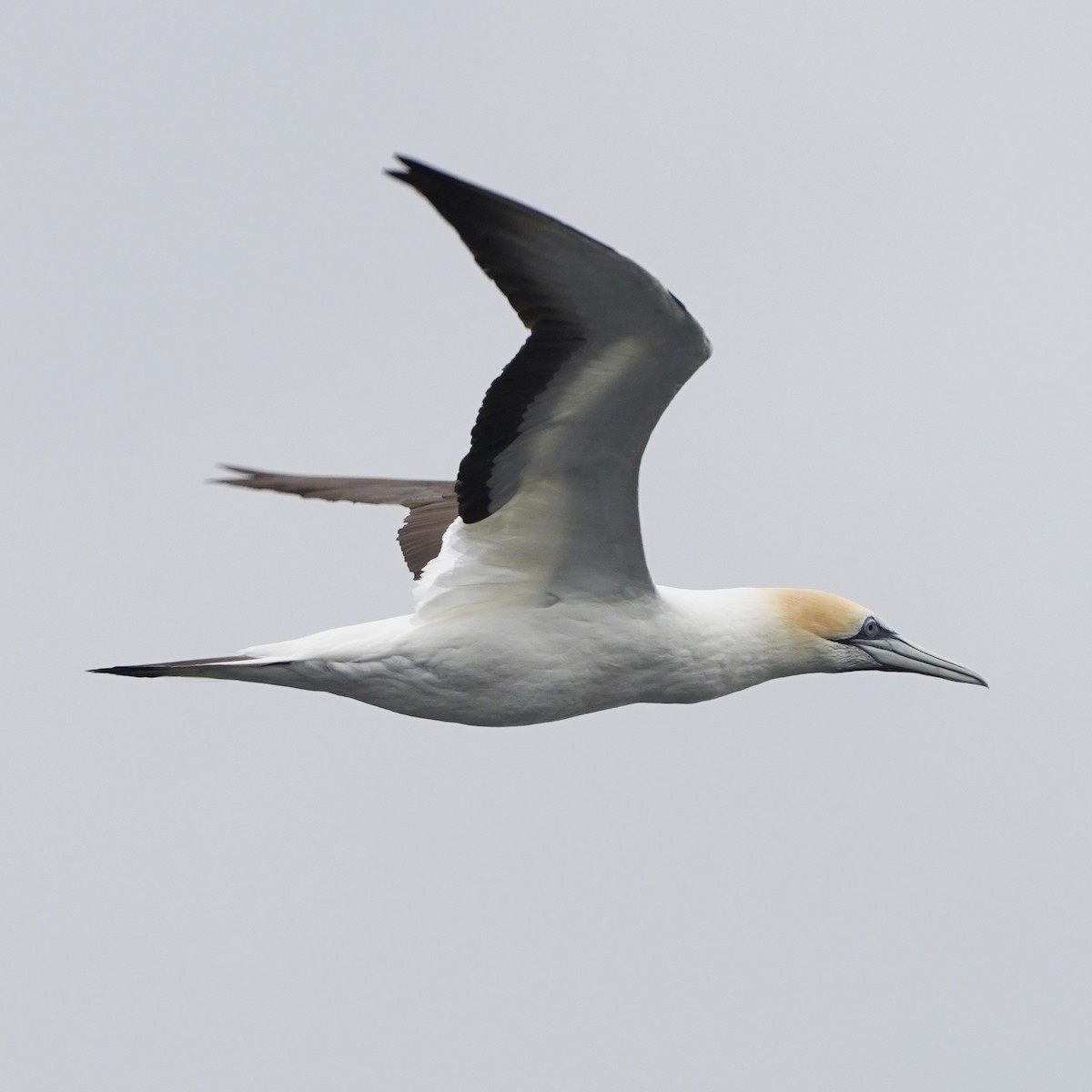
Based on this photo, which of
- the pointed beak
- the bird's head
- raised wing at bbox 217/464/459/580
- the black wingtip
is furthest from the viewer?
raised wing at bbox 217/464/459/580

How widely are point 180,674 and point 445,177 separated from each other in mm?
4351

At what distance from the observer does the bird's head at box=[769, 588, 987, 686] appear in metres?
13.8

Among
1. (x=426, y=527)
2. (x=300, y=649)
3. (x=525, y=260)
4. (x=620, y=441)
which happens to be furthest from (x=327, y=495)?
(x=525, y=260)

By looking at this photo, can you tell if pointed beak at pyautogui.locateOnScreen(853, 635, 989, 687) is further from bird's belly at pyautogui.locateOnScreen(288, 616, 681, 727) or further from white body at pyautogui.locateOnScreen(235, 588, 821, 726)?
bird's belly at pyautogui.locateOnScreen(288, 616, 681, 727)

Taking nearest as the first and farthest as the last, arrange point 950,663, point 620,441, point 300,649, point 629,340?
point 629,340 → point 620,441 → point 300,649 → point 950,663

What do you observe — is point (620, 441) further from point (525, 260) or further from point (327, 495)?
point (327, 495)

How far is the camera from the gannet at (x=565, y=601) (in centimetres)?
1100

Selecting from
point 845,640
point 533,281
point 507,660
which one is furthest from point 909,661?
point 533,281

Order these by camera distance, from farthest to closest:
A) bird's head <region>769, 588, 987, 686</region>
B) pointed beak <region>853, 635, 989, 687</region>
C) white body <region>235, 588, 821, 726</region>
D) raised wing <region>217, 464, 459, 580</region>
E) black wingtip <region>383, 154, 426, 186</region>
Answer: raised wing <region>217, 464, 459, 580</region> < pointed beak <region>853, 635, 989, 687</region> < bird's head <region>769, 588, 987, 686</region> < white body <region>235, 588, 821, 726</region> < black wingtip <region>383, 154, 426, 186</region>

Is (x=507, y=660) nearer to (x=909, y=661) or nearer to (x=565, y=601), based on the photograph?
(x=565, y=601)

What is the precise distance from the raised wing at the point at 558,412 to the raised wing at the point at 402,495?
1.45 metres

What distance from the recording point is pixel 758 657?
13.5 metres

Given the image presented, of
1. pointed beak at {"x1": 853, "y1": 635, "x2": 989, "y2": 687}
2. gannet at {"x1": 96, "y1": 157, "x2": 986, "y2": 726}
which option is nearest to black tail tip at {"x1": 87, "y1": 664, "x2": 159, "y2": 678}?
gannet at {"x1": 96, "y1": 157, "x2": 986, "y2": 726}

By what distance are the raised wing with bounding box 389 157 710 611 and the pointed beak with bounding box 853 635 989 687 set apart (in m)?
2.29
